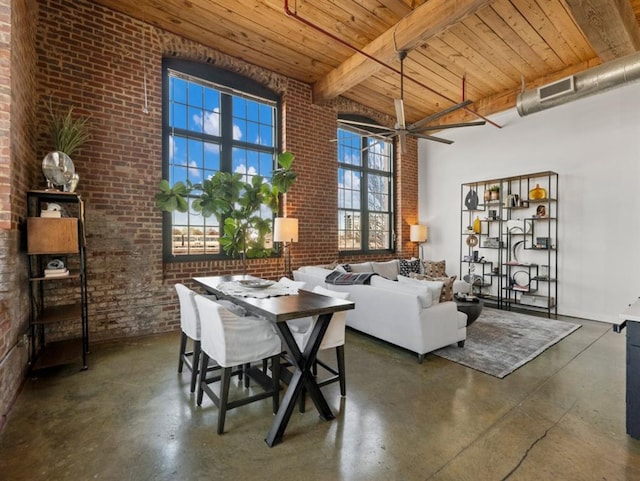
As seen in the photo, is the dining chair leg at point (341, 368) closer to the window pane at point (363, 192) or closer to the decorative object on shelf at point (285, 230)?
the decorative object on shelf at point (285, 230)

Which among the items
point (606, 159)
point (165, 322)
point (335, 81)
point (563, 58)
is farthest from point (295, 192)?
point (606, 159)

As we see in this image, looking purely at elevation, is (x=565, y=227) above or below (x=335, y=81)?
below

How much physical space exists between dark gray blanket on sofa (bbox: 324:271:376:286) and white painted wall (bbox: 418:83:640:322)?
3.69m

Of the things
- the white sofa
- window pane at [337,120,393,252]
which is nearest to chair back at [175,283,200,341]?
the white sofa

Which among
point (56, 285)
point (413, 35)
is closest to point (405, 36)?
point (413, 35)

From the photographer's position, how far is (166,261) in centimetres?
432

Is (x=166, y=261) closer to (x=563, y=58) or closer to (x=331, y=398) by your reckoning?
(x=331, y=398)

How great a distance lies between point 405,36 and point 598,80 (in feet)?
8.59

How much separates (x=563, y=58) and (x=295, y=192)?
4544 millimetres

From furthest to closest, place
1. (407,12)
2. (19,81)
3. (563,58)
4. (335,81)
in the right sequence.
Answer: (335,81), (563,58), (407,12), (19,81)

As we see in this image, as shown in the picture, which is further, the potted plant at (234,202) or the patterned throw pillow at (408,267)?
the patterned throw pillow at (408,267)

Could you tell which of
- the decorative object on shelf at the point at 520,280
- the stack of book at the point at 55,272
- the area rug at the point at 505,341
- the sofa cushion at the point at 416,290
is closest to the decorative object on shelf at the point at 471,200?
the decorative object on shelf at the point at 520,280

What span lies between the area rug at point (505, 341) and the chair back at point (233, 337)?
6.96ft

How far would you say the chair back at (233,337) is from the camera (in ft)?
6.82
